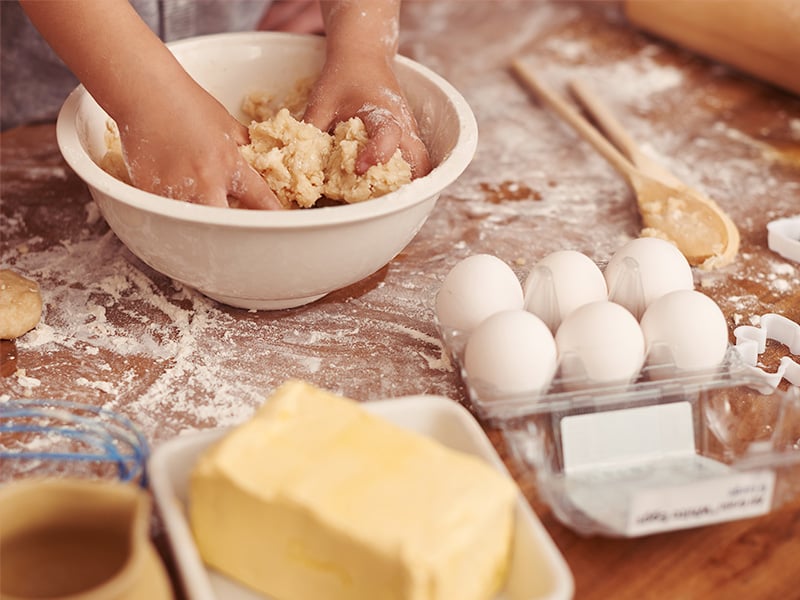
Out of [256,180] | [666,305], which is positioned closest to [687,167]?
[666,305]

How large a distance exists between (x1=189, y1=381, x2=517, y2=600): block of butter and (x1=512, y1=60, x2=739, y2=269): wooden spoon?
2.15 feet

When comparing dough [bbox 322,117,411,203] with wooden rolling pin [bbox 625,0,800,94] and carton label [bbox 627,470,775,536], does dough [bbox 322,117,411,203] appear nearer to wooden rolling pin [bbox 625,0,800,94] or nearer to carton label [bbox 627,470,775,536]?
carton label [bbox 627,470,775,536]

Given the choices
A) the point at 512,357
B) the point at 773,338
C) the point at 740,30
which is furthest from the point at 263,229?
the point at 740,30

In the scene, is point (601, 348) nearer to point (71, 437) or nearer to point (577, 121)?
point (71, 437)

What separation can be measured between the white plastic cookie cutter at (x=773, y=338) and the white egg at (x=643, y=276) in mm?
106

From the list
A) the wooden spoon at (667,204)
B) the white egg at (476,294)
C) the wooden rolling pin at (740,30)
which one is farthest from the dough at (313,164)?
the wooden rolling pin at (740,30)

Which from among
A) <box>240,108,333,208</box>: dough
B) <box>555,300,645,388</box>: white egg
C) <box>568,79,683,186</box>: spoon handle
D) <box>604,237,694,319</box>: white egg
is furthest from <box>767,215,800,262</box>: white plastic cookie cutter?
<box>240,108,333,208</box>: dough

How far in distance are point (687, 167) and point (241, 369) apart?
2.80ft

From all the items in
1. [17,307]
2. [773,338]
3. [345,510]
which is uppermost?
[345,510]

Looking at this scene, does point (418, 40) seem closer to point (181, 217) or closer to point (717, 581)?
point (181, 217)

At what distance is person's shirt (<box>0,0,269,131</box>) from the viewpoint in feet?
4.60

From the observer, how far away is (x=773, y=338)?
3.46ft

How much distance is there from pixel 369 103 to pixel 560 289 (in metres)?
0.34

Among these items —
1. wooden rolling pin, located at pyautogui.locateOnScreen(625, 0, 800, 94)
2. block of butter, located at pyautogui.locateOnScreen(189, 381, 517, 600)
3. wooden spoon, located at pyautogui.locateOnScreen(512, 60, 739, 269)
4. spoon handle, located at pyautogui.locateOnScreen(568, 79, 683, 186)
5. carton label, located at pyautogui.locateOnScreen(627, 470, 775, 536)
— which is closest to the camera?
block of butter, located at pyautogui.locateOnScreen(189, 381, 517, 600)
